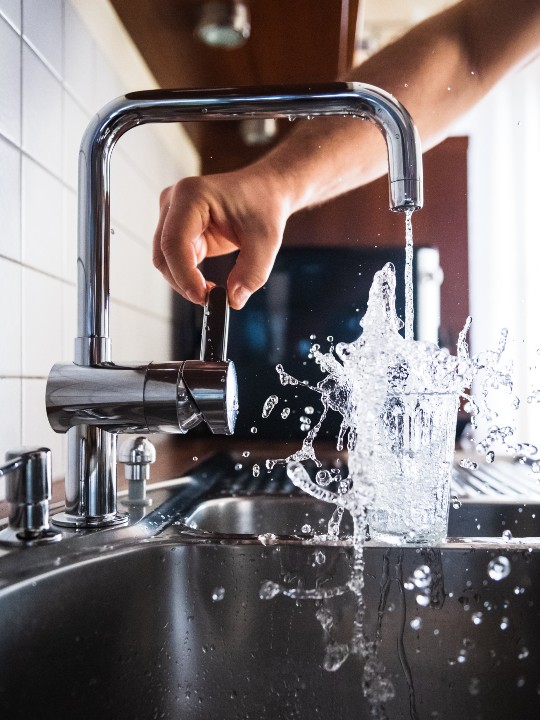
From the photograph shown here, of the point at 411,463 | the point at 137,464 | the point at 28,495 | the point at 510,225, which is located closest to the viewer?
the point at 28,495

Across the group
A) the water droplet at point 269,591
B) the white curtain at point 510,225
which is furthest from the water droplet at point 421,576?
the white curtain at point 510,225

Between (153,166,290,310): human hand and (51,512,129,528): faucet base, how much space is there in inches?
8.3

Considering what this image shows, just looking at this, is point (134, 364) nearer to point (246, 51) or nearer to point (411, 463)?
point (411, 463)

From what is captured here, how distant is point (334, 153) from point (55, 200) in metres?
0.37

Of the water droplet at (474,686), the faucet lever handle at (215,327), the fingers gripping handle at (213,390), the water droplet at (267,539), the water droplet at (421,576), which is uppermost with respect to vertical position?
the faucet lever handle at (215,327)

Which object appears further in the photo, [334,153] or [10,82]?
[334,153]

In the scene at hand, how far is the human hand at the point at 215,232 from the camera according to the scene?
672 mm

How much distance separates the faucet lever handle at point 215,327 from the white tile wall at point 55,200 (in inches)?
8.5

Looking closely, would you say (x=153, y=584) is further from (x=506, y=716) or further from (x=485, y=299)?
(x=485, y=299)

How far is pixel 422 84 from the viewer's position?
1.01 meters

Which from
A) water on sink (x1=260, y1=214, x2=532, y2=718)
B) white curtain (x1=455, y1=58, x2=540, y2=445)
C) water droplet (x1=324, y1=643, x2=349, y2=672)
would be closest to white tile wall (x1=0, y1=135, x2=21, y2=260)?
water on sink (x1=260, y1=214, x2=532, y2=718)

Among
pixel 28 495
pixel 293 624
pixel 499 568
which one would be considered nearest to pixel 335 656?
pixel 293 624

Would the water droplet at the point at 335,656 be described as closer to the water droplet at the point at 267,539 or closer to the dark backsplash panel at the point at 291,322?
the water droplet at the point at 267,539

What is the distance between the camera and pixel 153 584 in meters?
0.56
